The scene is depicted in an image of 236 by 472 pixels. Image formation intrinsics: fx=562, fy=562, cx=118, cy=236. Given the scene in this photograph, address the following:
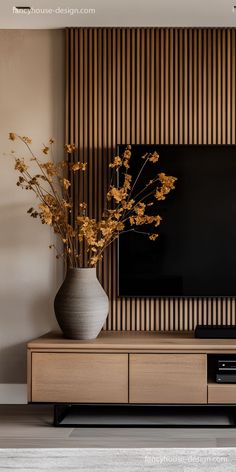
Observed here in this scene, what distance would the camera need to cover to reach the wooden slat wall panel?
147 inches

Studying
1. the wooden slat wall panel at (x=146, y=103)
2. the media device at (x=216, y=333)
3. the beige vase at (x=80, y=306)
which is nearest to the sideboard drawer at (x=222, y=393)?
the media device at (x=216, y=333)

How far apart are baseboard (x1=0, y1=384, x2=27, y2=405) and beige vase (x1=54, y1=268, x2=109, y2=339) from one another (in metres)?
0.68

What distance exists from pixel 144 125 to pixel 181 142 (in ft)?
0.89

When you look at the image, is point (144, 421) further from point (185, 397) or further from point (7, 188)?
point (7, 188)

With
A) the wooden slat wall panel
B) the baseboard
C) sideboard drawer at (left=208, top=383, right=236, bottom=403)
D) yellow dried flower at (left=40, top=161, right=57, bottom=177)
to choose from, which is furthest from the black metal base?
yellow dried flower at (left=40, top=161, right=57, bottom=177)

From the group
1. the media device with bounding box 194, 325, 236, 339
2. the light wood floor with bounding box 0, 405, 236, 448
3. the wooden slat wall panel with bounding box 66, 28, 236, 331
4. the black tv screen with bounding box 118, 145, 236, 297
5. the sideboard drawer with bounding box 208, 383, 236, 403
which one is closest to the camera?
the light wood floor with bounding box 0, 405, 236, 448

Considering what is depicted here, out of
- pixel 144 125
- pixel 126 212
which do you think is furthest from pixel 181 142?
pixel 126 212

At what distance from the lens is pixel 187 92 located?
12.3 feet

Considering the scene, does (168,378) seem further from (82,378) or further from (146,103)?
(146,103)

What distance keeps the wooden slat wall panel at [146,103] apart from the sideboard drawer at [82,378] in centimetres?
53

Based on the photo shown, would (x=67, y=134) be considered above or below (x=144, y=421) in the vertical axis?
above

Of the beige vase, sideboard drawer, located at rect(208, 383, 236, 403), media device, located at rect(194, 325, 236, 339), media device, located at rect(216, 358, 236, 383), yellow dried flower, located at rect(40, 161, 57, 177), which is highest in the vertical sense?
yellow dried flower, located at rect(40, 161, 57, 177)

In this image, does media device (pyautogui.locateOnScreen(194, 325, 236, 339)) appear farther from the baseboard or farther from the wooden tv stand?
the baseboard

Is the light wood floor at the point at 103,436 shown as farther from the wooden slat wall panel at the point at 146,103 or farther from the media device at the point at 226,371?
the wooden slat wall panel at the point at 146,103
